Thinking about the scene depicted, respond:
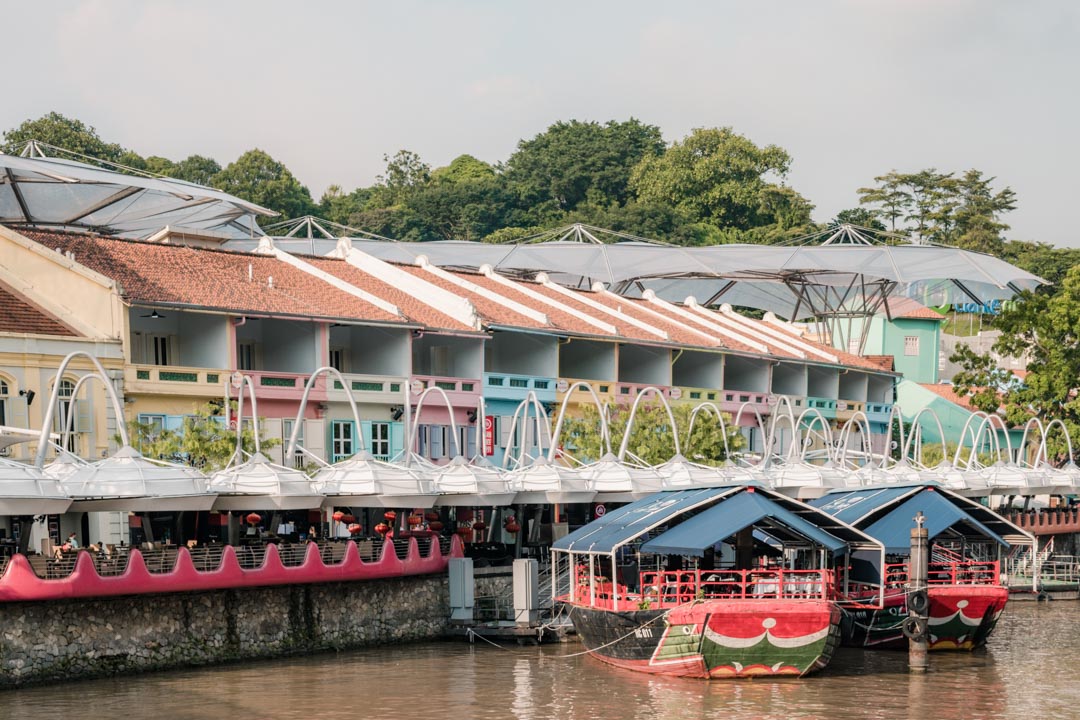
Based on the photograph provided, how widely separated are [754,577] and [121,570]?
1379cm

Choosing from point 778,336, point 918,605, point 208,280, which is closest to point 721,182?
point 778,336

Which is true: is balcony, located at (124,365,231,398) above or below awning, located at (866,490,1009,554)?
above

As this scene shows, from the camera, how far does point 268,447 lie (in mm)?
47719

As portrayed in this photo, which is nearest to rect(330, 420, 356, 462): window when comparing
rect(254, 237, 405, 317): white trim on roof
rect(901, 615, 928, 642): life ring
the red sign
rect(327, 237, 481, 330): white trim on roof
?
rect(254, 237, 405, 317): white trim on roof

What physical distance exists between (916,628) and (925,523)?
184 inches

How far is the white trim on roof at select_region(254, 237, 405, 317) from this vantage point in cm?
5634

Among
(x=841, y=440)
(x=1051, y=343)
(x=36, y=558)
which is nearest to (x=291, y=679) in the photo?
(x=36, y=558)

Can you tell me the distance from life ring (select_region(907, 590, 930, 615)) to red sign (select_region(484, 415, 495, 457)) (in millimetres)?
20040

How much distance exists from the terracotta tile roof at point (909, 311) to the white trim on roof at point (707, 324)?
69.7 feet

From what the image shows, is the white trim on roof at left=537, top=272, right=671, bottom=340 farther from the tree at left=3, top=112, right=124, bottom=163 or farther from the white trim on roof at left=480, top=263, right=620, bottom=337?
the tree at left=3, top=112, right=124, bottom=163

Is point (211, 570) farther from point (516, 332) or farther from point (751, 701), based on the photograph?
point (516, 332)

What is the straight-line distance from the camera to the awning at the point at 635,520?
38.5 m

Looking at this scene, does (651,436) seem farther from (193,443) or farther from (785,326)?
(785,326)

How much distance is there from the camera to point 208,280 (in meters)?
53.3
